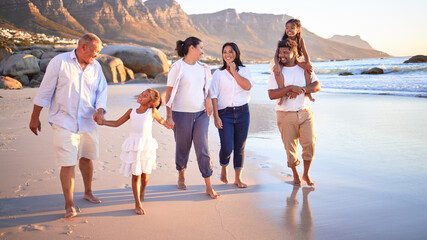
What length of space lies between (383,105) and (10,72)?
1902cm

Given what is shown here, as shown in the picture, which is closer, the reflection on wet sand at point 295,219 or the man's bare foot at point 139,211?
the reflection on wet sand at point 295,219

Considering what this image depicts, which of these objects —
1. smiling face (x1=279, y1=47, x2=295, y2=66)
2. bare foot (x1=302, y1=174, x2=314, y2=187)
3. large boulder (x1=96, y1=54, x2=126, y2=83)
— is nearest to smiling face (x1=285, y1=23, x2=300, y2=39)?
smiling face (x1=279, y1=47, x2=295, y2=66)

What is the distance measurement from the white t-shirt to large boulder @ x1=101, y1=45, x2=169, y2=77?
2184cm

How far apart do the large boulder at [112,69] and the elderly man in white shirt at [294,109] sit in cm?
1778

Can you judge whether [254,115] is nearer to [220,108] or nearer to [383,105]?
[383,105]

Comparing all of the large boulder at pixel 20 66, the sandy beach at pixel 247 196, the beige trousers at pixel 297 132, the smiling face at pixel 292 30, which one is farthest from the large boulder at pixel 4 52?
the beige trousers at pixel 297 132

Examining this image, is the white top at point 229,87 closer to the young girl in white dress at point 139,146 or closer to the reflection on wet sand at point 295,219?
the young girl in white dress at point 139,146

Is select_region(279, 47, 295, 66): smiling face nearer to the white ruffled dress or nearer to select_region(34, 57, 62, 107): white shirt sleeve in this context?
the white ruffled dress

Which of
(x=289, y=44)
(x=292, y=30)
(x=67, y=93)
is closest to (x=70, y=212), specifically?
(x=67, y=93)

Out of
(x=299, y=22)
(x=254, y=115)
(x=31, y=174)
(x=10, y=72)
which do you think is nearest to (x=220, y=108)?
(x=299, y=22)

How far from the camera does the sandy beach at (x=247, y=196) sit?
3049 millimetres

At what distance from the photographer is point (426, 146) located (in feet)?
19.1

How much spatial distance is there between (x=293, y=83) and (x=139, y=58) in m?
22.1

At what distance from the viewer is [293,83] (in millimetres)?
4305
